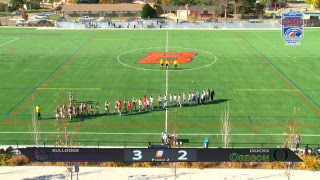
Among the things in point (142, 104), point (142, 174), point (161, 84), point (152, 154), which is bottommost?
point (142, 174)

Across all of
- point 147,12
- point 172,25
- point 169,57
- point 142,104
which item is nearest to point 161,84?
point 142,104

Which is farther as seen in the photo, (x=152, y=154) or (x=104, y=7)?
(x=104, y=7)

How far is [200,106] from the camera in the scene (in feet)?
102

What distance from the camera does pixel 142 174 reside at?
20.3 metres

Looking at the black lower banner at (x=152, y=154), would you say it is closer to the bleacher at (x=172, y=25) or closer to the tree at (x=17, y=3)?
the bleacher at (x=172, y=25)

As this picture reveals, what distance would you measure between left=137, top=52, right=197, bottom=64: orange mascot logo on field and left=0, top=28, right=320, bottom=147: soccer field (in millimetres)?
120

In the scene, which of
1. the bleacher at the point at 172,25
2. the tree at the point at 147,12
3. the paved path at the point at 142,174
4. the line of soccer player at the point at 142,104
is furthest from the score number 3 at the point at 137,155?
the tree at the point at 147,12

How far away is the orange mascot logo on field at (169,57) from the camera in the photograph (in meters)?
45.8

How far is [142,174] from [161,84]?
1698 centimetres

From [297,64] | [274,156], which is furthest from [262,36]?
[274,156]

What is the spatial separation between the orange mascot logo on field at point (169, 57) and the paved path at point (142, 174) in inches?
1008

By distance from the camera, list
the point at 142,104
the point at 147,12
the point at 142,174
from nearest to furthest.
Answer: the point at 142,174 → the point at 142,104 → the point at 147,12

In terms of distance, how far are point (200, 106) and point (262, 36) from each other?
3701 cm

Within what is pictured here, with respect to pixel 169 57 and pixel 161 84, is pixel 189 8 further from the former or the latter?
pixel 161 84
